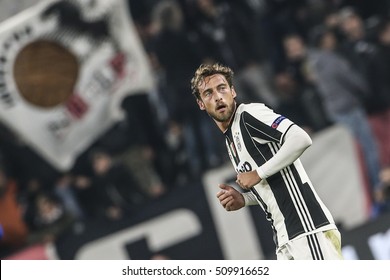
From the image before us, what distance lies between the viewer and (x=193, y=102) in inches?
277

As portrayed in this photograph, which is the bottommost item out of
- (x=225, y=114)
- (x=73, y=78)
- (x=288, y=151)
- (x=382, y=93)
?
(x=288, y=151)

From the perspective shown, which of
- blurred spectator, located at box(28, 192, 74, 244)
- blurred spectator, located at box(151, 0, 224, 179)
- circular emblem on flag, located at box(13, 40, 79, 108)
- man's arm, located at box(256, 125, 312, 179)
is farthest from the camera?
blurred spectator, located at box(28, 192, 74, 244)

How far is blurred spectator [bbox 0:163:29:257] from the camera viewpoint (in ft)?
24.1

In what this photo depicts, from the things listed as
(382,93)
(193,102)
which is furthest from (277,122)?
(382,93)

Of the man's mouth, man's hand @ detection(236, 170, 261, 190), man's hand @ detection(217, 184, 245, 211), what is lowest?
man's hand @ detection(217, 184, 245, 211)

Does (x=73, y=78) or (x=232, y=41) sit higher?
(x=73, y=78)

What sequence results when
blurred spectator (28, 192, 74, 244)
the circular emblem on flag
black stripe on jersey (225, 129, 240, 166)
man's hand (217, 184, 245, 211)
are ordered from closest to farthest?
man's hand (217, 184, 245, 211), black stripe on jersey (225, 129, 240, 166), the circular emblem on flag, blurred spectator (28, 192, 74, 244)

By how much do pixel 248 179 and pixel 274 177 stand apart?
0.62ft

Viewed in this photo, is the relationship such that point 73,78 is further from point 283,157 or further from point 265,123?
point 283,157

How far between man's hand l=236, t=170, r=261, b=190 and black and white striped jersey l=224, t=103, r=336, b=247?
0.03m

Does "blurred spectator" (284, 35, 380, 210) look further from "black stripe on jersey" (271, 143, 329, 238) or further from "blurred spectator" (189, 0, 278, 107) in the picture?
"black stripe on jersey" (271, 143, 329, 238)

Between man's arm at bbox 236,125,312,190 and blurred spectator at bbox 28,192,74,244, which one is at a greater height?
blurred spectator at bbox 28,192,74,244

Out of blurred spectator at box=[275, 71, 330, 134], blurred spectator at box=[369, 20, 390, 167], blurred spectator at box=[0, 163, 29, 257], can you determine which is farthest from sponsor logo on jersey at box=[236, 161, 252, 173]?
blurred spectator at box=[0, 163, 29, 257]

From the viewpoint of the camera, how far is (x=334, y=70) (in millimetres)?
7227
